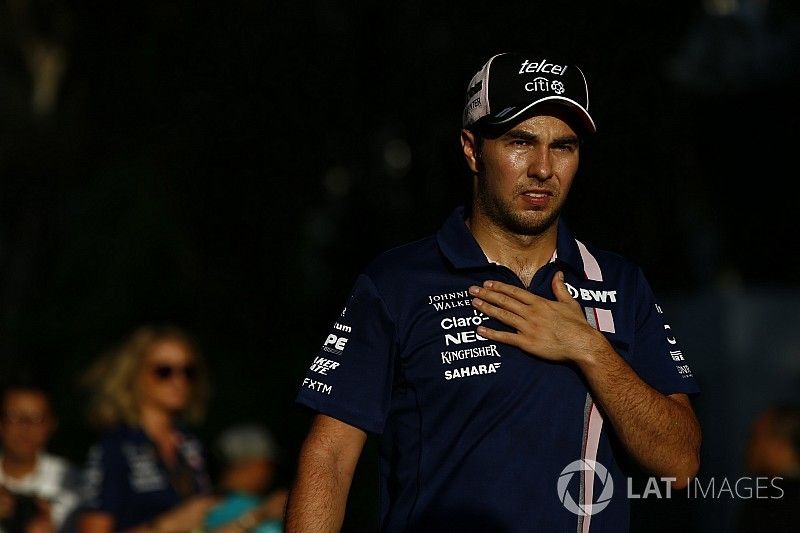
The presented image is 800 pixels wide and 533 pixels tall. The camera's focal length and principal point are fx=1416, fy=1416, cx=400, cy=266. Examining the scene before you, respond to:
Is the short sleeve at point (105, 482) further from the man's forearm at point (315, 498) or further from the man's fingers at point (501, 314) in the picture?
the man's fingers at point (501, 314)

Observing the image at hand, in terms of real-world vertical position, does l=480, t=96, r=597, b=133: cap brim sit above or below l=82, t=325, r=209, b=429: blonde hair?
above

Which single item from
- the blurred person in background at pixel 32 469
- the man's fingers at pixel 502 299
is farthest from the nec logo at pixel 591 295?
the blurred person in background at pixel 32 469

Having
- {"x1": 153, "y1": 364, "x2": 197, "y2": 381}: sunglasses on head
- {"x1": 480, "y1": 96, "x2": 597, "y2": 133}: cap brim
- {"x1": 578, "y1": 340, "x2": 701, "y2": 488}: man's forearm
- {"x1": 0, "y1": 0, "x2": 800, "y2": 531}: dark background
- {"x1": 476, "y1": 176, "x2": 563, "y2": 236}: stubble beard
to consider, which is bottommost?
{"x1": 578, "y1": 340, "x2": 701, "y2": 488}: man's forearm

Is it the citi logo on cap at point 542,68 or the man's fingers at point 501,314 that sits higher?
the citi logo on cap at point 542,68

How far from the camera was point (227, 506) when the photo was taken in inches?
307

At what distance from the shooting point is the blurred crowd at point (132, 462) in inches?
277

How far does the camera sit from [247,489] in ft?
27.3

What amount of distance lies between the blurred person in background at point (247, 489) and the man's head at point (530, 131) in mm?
3627

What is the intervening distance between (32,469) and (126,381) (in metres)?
0.80

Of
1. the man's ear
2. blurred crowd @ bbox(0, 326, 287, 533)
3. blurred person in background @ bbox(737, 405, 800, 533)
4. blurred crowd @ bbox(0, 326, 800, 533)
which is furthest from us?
blurred crowd @ bbox(0, 326, 287, 533)

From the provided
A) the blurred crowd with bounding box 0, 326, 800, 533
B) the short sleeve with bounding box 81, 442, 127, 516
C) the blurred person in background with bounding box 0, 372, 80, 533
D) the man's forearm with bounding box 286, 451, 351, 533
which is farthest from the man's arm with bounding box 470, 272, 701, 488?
the blurred person in background with bounding box 0, 372, 80, 533

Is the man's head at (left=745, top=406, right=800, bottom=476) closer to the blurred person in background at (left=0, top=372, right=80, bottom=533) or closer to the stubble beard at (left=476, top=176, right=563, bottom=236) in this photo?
the stubble beard at (left=476, top=176, right=563, bottom=236)

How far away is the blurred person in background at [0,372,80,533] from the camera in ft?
25.0

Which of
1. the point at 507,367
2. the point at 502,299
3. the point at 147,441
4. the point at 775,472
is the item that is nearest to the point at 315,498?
the point at 507,367
